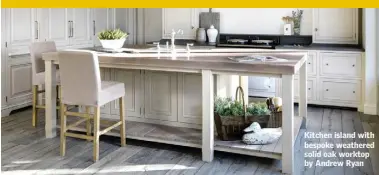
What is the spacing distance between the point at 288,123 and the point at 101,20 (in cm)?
430

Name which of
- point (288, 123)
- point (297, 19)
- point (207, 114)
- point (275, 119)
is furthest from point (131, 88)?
point (297, 19)

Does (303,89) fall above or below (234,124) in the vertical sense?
above

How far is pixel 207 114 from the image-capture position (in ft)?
10.3

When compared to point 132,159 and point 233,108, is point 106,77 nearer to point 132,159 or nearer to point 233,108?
point 132,159

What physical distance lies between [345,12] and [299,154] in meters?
2.65

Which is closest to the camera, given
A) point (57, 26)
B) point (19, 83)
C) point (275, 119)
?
point (275, 119)

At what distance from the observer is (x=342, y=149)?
11.5 feet

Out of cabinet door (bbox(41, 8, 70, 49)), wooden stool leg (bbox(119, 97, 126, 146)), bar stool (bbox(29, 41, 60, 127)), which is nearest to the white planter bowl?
wooden stool leg (bbox(119, 97, 126, 146))

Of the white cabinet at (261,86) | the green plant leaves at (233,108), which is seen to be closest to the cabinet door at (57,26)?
the white cabinet at (261,86)

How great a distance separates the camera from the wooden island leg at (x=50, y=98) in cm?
375

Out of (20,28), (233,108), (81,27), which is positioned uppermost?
(81,27)

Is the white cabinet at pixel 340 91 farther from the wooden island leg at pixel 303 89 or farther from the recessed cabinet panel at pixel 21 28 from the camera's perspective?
the recessed cabinet panel at pixel 21 28

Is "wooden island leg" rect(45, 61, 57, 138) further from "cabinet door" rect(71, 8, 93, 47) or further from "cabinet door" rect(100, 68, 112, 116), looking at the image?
"cabinet door" rect(71, 8, 93, 47)

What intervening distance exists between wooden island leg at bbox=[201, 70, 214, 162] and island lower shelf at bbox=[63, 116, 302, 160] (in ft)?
0.27
